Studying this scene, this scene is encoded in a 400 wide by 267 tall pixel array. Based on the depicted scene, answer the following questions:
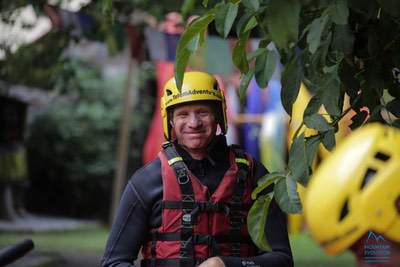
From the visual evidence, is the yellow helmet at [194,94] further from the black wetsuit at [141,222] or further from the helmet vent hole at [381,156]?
the helmet vent hole at [381,156]

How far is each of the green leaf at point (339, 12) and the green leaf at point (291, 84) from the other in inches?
18.3

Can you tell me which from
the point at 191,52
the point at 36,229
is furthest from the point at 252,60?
the point at 36,229

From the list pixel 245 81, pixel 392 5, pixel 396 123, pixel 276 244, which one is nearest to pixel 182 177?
pixel 276 244

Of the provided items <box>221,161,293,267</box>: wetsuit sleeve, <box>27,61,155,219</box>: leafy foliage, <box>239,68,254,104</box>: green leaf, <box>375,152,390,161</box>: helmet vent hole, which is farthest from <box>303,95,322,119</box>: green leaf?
<box>27,61,155,219</box>: leafy foliage

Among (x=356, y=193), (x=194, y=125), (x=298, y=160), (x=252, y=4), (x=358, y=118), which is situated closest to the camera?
(x=356, y=193)

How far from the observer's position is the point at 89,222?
18.9m

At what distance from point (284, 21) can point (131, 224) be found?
1517 mm

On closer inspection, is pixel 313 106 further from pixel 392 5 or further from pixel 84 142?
pixel 84 142

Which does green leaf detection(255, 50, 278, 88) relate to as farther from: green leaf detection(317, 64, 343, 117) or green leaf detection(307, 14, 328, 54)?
green leaf detection(307, 14, 328, 54)

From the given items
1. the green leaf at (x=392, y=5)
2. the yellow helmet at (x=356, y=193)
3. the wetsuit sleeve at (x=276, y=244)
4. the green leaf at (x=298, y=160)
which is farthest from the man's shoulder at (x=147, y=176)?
the yellow helmet at (x=356, y=193)

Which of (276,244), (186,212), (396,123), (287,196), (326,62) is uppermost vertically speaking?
(326,62)

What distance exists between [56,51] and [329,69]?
24.8ft

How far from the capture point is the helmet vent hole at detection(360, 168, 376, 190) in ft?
6.09

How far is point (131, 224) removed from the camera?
11.8 feet
